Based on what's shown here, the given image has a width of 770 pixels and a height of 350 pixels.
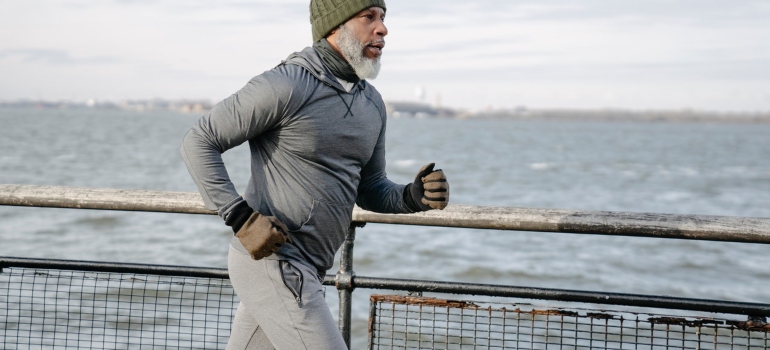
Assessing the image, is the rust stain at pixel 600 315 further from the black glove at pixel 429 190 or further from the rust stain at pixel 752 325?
the black glove at pixel 429 190

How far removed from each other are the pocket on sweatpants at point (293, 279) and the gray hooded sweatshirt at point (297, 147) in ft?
0.09

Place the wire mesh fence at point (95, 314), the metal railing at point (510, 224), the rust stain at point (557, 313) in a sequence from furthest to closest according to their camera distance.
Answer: the wire mesh fence at point (95, 314), the rust stain at point (557, 313), the metal railing at point (510, 224)

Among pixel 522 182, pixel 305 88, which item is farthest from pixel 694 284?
pixel 522 182

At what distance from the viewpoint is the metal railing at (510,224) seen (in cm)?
277

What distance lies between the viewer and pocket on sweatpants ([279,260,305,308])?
241 centimetres

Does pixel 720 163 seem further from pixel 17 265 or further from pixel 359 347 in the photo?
pixel 17 265

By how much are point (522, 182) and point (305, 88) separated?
3483 cm

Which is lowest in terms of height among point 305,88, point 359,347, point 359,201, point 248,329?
point 359,347

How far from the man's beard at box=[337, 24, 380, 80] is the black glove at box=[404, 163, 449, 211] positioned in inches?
13.6

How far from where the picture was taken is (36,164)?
36.9m

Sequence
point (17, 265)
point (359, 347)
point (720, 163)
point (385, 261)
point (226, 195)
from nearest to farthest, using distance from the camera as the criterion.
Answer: point (226, 195) → point (17, 265) → point (359, 347) → point (385, 261) → point (720, 163)

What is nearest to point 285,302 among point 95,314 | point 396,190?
point 396,190

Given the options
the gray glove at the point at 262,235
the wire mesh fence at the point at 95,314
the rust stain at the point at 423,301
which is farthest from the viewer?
the wire mesh fence at the point at 95,314

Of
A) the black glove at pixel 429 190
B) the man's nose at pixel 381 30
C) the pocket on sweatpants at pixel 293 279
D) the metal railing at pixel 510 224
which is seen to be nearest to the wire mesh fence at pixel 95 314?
the metal railing at pixel 510 224
